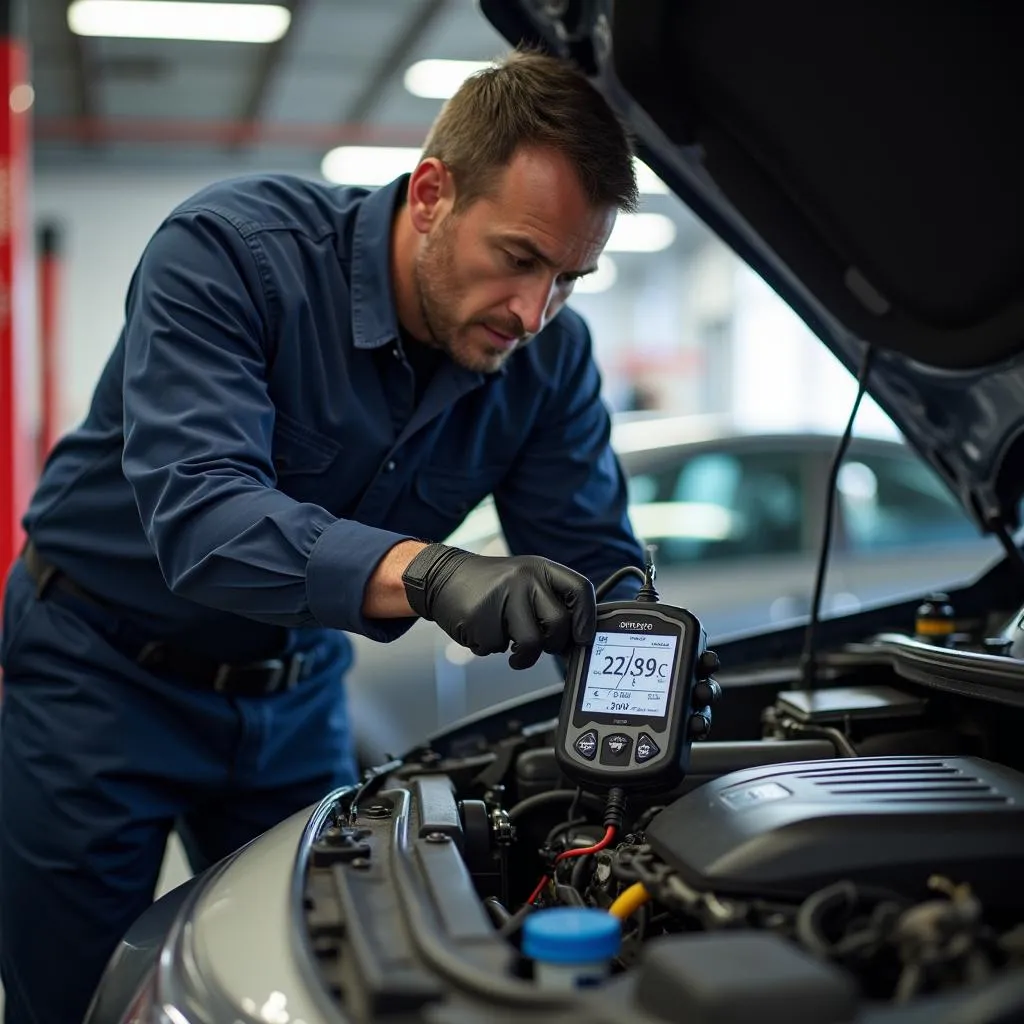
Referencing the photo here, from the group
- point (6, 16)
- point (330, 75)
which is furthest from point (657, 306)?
point (6, 16)

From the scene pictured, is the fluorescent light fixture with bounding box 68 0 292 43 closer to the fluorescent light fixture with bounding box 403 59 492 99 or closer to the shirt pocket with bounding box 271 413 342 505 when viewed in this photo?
the fluorescent light fixture with bounding box 403 59 492 99

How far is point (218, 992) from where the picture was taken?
100 cm

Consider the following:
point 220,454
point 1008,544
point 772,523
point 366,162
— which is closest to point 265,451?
point 220,454

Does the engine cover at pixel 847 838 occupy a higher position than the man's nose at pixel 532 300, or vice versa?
the man's nose at pixel 532 300

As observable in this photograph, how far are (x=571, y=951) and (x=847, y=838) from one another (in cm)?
28

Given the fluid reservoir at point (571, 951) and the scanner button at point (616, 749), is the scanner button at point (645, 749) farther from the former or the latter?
the fluid reservoir at point (571, 951)

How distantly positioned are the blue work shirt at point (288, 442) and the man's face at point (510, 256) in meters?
0.08

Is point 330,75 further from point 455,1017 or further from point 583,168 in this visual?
point 455,1017

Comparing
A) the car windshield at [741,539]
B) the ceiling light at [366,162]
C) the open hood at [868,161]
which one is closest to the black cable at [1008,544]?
the open hood at [868,161]

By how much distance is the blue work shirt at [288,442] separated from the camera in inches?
54.6

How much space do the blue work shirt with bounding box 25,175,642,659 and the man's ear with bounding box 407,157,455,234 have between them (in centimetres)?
6

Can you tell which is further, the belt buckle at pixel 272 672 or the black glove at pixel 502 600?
the belt buckle at pixel 272 672

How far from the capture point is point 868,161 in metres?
1.60

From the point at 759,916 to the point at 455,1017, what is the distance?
28 centimetres
